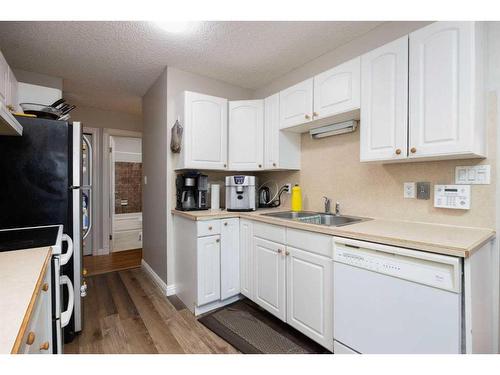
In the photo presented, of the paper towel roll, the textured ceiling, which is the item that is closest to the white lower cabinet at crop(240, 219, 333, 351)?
the paper towel roll

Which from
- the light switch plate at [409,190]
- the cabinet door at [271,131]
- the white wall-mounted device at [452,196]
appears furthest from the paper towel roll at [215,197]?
the white wall-mounted device at [452,196]

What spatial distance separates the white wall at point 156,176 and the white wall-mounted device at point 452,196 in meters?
2.24

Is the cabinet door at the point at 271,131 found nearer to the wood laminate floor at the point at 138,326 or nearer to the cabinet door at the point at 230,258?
the cabinet door at the point at 230,258

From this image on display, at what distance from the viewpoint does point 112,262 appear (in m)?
3.37

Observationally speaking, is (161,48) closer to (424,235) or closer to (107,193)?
(424,235)

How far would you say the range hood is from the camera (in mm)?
1888

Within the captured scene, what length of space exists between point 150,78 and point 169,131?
2.66 ft

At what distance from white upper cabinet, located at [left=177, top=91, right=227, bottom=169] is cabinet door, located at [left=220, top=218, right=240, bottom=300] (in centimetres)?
64

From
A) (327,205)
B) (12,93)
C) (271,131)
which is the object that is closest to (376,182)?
(327,205)

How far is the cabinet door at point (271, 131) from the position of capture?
2.28 m

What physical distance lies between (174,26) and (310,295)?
7.25 feet

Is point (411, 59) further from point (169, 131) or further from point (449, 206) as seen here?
point (169, 131)

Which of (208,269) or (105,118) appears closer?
(208,269)
